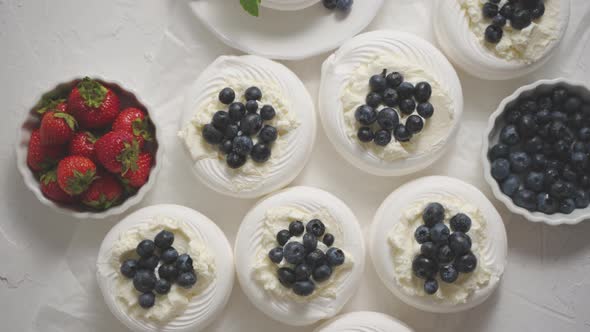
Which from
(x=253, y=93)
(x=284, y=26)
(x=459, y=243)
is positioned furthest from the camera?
(x=284, y=26)

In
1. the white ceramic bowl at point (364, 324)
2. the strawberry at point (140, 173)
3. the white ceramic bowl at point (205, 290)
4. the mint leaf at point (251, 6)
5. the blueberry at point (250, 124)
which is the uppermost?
the mint leaf at point (251, 6)

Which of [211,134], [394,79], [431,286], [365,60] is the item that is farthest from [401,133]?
[211,134]

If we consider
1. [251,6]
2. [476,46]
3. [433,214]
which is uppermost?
[251,6]

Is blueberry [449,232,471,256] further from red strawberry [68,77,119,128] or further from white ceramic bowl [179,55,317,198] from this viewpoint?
red strawberry [68,77,119,128]

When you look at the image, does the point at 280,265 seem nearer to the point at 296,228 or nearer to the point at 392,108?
the point at 296,228

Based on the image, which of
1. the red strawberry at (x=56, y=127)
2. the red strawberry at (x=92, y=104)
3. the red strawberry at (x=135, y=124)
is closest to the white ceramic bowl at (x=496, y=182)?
the red strawberry at (x=135, y=124)

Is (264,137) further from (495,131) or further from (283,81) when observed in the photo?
(495,131)

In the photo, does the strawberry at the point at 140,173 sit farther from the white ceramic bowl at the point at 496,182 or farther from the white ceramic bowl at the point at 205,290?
the white ceramic bowl at the point at 496,182
